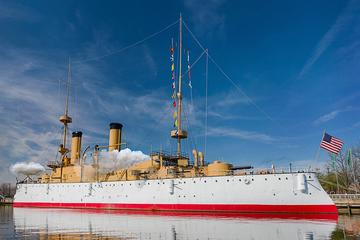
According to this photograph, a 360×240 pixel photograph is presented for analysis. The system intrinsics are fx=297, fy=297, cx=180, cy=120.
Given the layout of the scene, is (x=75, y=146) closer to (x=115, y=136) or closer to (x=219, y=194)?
(x=115, y=136)

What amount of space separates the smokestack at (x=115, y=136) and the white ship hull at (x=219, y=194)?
4.71 m

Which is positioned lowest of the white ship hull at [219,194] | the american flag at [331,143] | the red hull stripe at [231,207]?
the red hull stripe at [231,207]

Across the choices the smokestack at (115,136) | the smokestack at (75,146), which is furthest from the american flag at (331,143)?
the smokestack at (75,146)

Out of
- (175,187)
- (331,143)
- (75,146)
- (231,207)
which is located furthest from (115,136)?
(331,143)

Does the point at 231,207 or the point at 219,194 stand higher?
the point at 219,194

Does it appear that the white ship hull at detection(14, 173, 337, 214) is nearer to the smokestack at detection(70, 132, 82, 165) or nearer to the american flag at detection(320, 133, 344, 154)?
the american flag at detection(320, 133, 344, 154)

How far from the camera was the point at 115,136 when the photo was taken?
34.1 meters

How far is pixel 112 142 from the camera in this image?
33969 millimetres

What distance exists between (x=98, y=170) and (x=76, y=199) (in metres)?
4.28

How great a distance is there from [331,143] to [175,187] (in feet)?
42.3

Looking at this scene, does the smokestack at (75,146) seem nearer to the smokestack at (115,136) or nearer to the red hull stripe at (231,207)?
the smokestack at (115,136)

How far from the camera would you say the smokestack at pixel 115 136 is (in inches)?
1329

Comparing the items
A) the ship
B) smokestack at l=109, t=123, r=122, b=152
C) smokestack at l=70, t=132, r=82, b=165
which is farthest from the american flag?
smokestack at l=70, t=132, r=82, b=165

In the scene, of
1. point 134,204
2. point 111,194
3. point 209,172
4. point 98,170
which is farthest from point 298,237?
point 98,170
